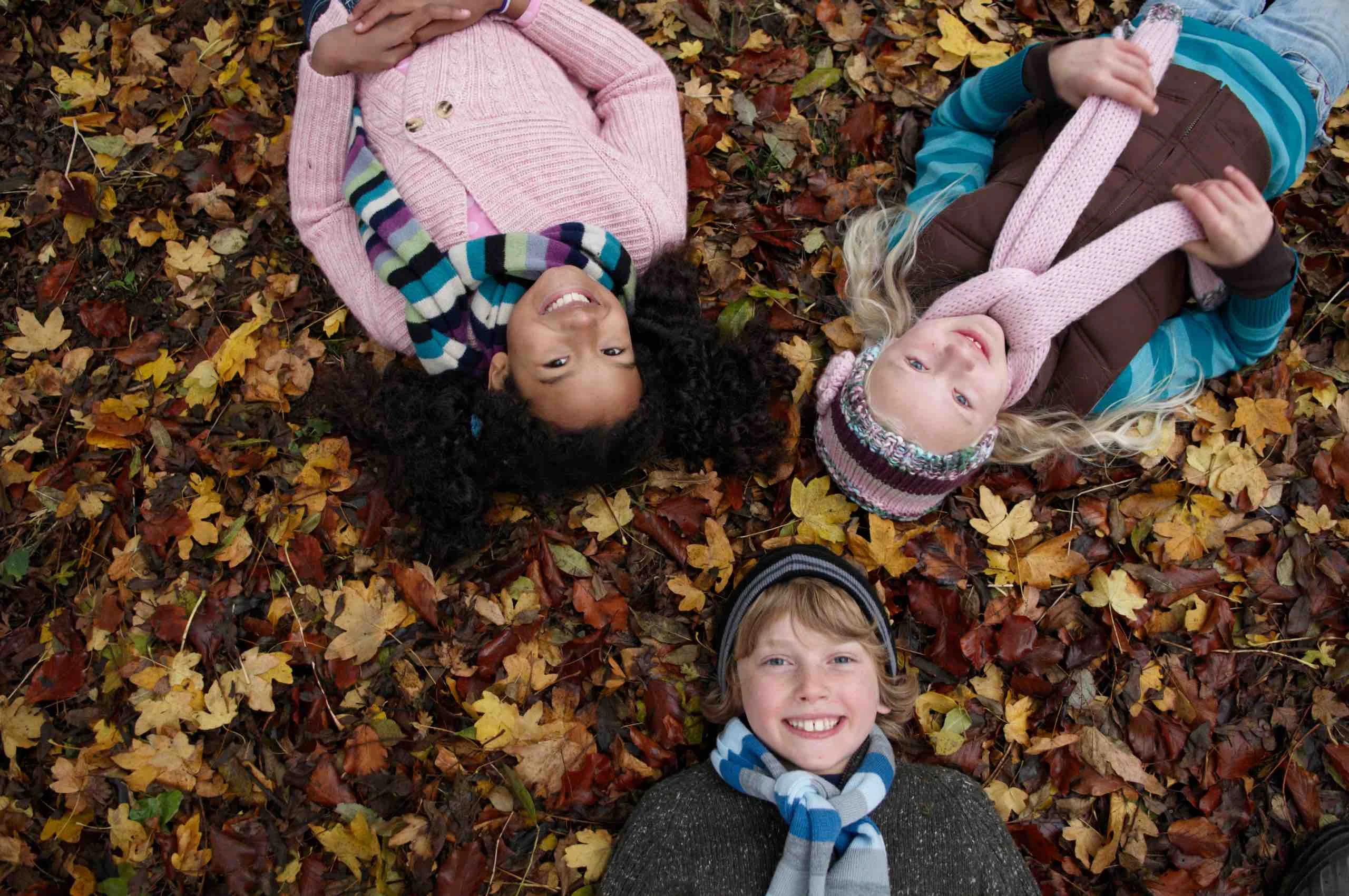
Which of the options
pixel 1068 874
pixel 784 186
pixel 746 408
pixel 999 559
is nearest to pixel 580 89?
pixel 784 186

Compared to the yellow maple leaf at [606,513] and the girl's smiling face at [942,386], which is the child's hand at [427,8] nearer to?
the yellow maple leaf at [606,513]

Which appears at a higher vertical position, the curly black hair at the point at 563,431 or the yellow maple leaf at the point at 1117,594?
the curly black hair at the point at 563,431

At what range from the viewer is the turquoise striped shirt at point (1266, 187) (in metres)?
3.39

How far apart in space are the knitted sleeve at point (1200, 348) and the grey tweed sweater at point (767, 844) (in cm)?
174

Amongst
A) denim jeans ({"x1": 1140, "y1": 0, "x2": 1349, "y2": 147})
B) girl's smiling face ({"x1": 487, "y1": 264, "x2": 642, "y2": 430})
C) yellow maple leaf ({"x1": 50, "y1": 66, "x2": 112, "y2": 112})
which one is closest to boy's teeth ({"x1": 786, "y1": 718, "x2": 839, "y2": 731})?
girl's smiling face ({"x1": 487, "y1": 264, "x2": 642, "y2": 430})

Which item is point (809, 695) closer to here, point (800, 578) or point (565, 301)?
point (800, 578)

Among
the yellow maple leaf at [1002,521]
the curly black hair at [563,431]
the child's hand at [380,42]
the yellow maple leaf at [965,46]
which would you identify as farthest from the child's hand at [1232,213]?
the child's hand at [380,42]

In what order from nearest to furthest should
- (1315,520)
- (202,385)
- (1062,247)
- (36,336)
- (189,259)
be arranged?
(1062,247), (1315,520), (202,385), (36,336), (189,259)

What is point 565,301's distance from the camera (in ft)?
9.58

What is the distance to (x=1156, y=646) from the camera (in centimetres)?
342

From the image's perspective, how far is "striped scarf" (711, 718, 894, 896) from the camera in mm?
2676

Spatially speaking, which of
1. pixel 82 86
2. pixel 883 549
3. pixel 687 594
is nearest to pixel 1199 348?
pixel 883 549

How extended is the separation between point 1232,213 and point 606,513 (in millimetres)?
2697

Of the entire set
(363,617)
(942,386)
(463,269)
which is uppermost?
(463,269)
